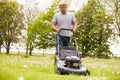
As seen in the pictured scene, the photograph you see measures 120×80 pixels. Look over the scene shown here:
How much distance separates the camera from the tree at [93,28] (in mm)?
53031

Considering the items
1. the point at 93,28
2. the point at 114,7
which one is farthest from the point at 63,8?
the point at 93,28

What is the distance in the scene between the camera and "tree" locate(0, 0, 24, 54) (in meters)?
54.7

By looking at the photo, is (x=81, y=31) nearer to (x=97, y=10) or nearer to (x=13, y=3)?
(x=97, y=10)

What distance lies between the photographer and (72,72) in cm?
877

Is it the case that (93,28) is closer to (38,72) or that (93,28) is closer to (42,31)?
(42,31)

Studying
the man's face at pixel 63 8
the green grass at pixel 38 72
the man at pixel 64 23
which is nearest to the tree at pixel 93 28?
the green grass at pixel 38 72

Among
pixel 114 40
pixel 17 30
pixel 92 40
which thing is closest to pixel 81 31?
pixel 92 40

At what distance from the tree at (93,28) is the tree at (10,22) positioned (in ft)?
31.2

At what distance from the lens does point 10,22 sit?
182 feet

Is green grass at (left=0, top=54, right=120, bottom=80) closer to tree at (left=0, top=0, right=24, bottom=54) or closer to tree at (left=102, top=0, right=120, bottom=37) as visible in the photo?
tree at (left=102, top=0, right=120, bottom=37)

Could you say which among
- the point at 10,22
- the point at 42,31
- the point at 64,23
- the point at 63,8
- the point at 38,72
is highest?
the point at 63,8

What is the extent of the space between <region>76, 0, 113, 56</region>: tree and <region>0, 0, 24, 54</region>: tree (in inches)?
374

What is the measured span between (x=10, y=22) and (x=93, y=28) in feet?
42.2

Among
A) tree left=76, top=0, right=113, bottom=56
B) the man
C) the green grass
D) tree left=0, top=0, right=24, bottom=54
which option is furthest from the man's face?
tree left=0, top=0, right=24, bottom=54
